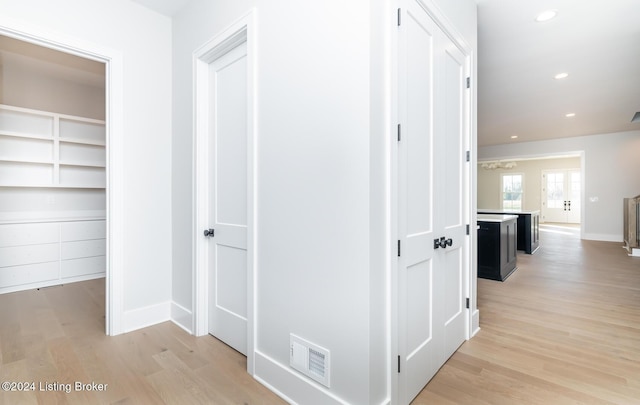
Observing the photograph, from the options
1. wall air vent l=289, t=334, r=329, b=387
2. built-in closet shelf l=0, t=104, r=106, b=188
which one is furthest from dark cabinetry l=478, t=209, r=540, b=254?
built-in closet shelf l=0, t=104, r=106, b=188

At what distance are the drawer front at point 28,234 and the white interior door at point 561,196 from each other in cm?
1510

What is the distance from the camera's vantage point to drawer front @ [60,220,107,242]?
12.7 feet

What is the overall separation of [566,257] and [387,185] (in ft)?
19.6

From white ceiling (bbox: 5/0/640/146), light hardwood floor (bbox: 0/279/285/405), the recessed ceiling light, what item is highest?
white ceiling (bbox: 5/0/640/146)

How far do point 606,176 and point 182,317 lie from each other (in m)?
10.0

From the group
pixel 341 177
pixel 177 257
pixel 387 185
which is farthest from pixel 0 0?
pixel 387 185

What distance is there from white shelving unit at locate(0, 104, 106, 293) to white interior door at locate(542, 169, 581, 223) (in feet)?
48.2

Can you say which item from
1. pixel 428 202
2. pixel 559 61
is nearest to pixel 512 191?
pixel 559 61

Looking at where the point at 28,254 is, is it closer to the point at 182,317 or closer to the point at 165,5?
the point at 182,317

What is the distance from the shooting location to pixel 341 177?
1.50 metres

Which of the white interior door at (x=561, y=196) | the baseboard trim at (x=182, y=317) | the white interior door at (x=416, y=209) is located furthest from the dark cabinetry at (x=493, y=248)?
the white interior door at (x=561, y=196)

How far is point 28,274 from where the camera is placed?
11.9ft

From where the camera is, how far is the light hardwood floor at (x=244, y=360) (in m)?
1.74

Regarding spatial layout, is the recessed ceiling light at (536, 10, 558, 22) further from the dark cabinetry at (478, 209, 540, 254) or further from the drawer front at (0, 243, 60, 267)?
the drawer front at (0, 243, 60, 267)
